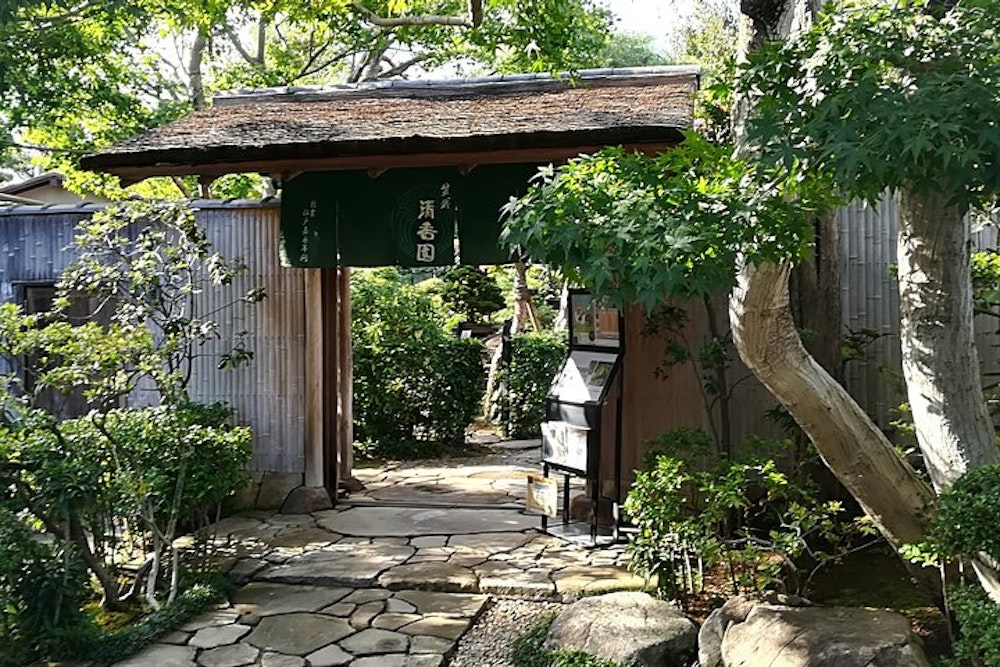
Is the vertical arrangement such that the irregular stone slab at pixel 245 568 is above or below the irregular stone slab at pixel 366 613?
above

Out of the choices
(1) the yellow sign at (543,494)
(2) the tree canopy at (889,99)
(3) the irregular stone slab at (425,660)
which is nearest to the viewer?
(2) the tree canopy at (889,99)

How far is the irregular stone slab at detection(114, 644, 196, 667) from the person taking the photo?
18.4ft

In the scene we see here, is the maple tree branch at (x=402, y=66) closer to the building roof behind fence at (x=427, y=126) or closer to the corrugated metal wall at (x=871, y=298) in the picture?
the building roof behind fence at (x=427, y=126)

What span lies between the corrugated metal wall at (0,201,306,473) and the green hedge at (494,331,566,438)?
6.30 meters

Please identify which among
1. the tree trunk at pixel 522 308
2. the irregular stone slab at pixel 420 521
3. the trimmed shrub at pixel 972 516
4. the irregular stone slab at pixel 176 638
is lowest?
the irregular stone slab at pixel 176 638

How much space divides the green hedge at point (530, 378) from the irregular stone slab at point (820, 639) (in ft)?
32.0

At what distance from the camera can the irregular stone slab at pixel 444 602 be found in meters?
6.48

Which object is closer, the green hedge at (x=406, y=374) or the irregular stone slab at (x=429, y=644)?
the irregular stone slab at (x=429, y=644)

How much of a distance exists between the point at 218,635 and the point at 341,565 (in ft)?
4.81

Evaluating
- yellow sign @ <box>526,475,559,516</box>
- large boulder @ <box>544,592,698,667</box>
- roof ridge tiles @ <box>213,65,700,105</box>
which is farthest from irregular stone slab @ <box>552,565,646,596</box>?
roof ridge tiles @ <box>213,65,700,105</box>

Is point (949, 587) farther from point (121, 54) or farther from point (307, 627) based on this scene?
point (121, 54)

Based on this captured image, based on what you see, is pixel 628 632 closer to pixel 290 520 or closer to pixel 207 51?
pixel 290 520

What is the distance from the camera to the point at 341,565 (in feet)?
24.3

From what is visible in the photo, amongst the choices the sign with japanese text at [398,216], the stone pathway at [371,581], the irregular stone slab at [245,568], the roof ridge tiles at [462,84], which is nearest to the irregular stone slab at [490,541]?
the stone pathway at [371,581]
